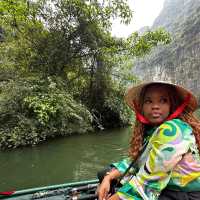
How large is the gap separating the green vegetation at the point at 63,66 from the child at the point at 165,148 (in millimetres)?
6970

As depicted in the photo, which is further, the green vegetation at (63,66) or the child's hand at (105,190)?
the green vegetation at (63,66)

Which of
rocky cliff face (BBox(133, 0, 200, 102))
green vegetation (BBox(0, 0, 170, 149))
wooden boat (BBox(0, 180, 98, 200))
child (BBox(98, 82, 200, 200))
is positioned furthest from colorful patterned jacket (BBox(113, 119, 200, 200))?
rocky cliff face (BBox(133, 0, 200, 102))

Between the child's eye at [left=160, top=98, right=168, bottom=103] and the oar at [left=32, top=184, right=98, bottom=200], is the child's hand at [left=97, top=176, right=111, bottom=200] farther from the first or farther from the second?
the oar at [left=32, top=184, right=98, bottom=200]

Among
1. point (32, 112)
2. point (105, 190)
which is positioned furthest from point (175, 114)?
point (32, 112)

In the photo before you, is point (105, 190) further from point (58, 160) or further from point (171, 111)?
point (58, 160)

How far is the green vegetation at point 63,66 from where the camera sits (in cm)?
938

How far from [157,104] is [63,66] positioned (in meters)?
10.3

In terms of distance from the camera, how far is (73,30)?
39.0ft

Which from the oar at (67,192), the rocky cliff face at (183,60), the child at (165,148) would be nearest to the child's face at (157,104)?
the child at (165,148)

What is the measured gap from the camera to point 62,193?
340 cm

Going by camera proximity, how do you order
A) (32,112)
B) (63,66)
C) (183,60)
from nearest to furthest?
1. (32,112)
2. (63,66)
3. (183,60)

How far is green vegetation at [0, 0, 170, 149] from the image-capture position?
938 cm

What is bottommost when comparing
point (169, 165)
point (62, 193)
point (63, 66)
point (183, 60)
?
point (62, 193)

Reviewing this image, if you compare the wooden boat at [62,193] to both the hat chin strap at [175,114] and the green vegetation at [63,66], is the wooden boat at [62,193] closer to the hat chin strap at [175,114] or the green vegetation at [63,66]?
the hat chin strap at [175,114]
